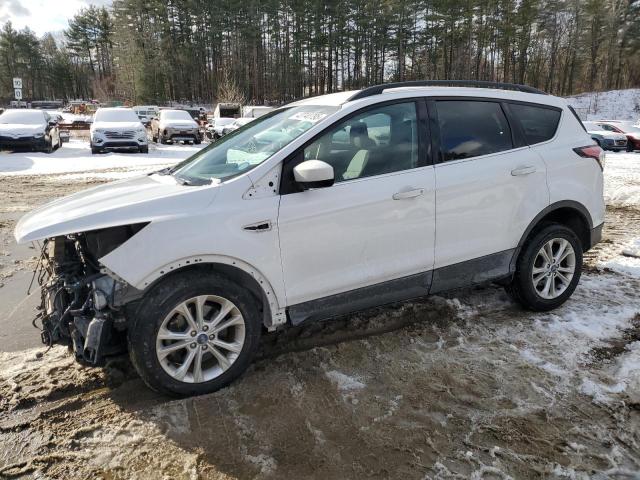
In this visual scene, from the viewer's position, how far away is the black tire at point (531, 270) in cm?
416

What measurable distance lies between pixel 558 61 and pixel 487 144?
207ft

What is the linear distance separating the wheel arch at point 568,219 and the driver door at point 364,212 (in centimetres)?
113

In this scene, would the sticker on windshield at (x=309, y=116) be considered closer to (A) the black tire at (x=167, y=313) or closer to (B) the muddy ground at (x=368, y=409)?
(A) the black tire at (x=167, y=313)

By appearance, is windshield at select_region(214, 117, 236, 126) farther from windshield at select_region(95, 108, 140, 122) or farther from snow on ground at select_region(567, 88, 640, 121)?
snow on ground at select_region(567, 88, 640, 121)

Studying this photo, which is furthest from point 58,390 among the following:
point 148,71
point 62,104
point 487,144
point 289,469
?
point 62,104

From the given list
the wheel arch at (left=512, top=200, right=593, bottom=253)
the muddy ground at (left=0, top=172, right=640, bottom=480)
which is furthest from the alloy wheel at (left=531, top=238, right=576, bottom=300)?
the muddy ground at (left=0, top=172, right=640, bottom=480)

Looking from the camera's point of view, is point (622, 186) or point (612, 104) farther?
point (612, 104)

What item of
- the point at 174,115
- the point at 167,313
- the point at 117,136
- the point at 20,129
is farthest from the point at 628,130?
the point at 20,129

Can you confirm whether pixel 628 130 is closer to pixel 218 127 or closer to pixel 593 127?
pixel 593 127

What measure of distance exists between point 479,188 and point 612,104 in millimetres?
55184

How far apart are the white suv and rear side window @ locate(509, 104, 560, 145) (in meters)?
0.01

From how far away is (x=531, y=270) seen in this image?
418 centimetres

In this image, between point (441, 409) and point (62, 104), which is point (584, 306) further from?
point (62, 104)

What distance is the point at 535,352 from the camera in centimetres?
365
